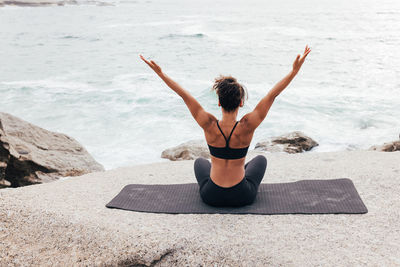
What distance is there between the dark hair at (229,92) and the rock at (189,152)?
13.5 feet

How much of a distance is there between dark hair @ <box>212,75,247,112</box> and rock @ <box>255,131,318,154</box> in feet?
15.5

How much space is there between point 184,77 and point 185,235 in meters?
15.1

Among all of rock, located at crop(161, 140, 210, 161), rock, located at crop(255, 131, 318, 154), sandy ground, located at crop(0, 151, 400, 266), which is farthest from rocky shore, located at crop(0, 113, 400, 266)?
rock, located at crop(255, 131, 318, 154)

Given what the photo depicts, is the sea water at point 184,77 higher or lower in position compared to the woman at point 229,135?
lower

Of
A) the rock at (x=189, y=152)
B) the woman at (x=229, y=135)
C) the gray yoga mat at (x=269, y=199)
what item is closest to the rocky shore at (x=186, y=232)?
the gray yoga mat at (x=269, y=199)

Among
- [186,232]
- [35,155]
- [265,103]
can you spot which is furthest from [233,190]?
[35,155]

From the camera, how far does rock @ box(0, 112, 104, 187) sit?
5816 mm

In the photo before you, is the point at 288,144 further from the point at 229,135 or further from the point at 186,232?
the point at 186,232

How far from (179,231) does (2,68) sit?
708 inches

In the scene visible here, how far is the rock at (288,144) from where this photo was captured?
26.5 ft

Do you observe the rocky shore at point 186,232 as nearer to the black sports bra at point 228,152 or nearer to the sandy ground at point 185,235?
the sandy ground at point 185,235

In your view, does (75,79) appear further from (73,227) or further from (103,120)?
(73,227)

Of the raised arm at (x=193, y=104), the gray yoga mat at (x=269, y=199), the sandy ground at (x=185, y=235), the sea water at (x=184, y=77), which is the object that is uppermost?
the raised arm at (x=193, y=104)

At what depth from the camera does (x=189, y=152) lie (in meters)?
7.77
